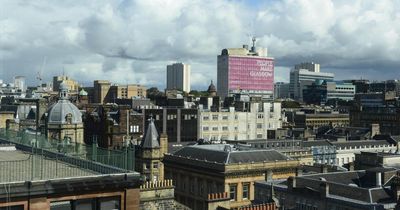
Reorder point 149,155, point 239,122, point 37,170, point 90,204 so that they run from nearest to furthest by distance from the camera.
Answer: point 90,204
point 37,170
point 149,155
point 239,122

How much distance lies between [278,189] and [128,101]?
108981mm

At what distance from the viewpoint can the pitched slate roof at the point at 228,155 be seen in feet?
243

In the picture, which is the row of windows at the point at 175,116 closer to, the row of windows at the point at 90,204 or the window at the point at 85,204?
the row of windows at the point at 90,204

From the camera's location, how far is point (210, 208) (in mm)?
39750

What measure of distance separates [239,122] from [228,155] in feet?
228

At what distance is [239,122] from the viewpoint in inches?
5625

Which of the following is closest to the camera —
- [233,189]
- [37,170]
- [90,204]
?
[90,204]

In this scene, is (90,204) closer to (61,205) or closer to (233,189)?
(61,205)

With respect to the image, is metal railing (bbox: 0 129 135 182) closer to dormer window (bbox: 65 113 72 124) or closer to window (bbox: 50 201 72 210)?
window (bbox: 50 201 72 210)

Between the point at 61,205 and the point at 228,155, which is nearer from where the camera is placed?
the point at 61,205

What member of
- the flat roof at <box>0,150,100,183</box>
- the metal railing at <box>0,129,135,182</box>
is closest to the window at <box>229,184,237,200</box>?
the metal railing at <box>0,129,135,182</box>

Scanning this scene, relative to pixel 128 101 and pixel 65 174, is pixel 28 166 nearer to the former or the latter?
pixel 65 174

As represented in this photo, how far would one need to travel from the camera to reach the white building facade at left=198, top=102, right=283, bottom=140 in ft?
443

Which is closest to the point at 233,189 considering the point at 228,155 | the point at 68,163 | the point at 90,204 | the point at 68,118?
the point at 228,155
